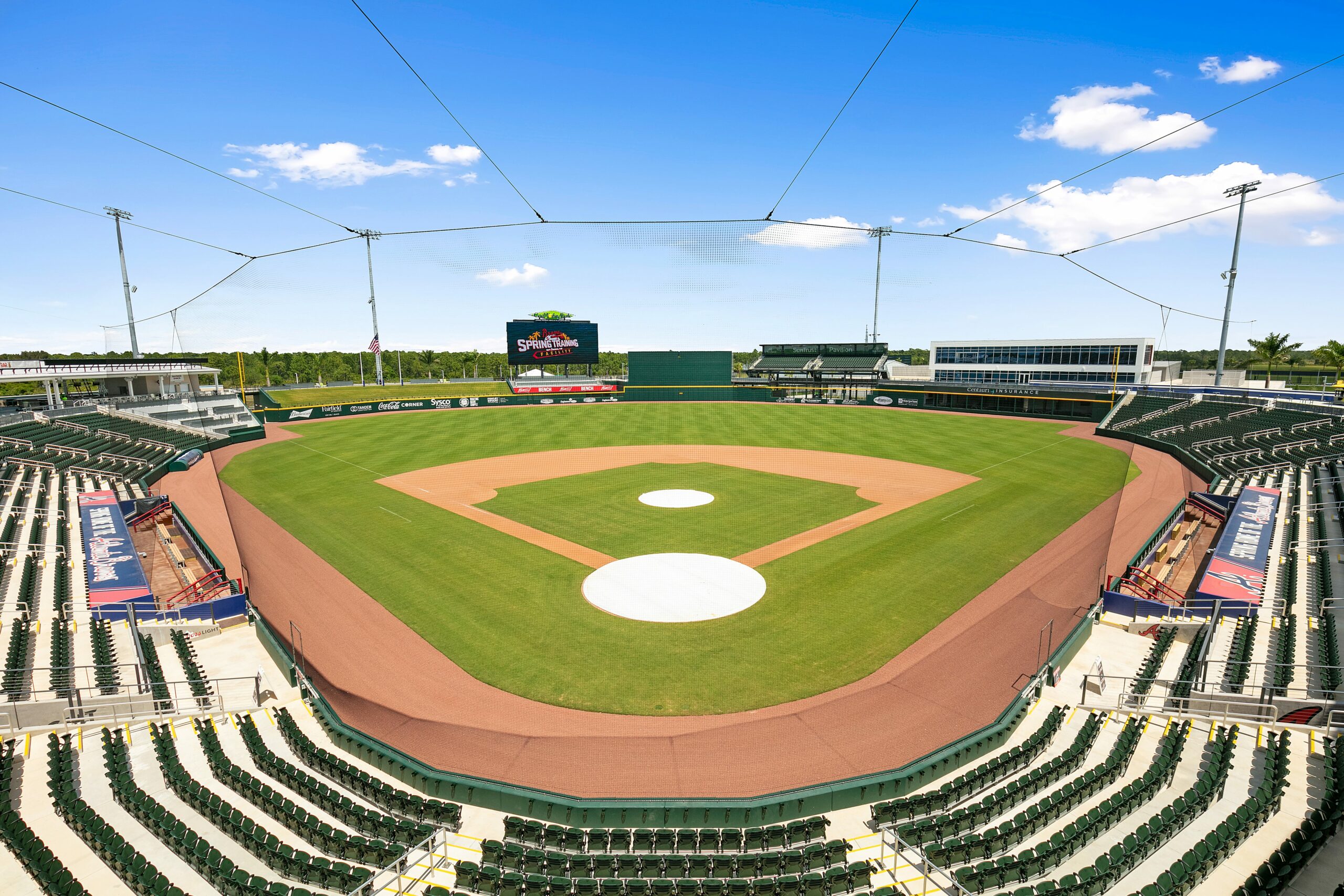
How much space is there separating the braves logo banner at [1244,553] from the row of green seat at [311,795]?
19.5 m

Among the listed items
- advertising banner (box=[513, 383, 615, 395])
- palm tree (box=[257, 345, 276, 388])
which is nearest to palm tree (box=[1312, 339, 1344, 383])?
advertising banner (box=[513, 383, 615, 395])

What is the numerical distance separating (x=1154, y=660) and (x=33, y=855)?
66.7 ft

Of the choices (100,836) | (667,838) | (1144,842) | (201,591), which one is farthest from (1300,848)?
(201,591)

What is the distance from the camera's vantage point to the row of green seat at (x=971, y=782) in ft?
29.6

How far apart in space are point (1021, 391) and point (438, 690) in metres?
66.6

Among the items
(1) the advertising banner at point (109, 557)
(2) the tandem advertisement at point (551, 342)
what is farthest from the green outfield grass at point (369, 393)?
(1) the advertising banner at point (109, 557)

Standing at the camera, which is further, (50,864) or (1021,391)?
(1021,391)

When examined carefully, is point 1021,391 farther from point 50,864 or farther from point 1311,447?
point 50,864

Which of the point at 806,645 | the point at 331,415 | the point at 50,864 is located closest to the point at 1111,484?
the point at 806,645

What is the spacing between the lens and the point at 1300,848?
7.60m

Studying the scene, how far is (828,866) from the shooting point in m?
8.20

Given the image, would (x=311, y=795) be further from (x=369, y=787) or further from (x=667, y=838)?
(x=667, y=838)

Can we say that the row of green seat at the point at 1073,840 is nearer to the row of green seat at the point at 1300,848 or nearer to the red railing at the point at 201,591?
the row of green seat at the point at 1300,848

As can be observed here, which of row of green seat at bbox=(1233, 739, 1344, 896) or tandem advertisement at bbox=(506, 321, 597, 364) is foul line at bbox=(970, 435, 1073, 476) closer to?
row of green seat at bbox=(1233, 739, 1344, 896)
